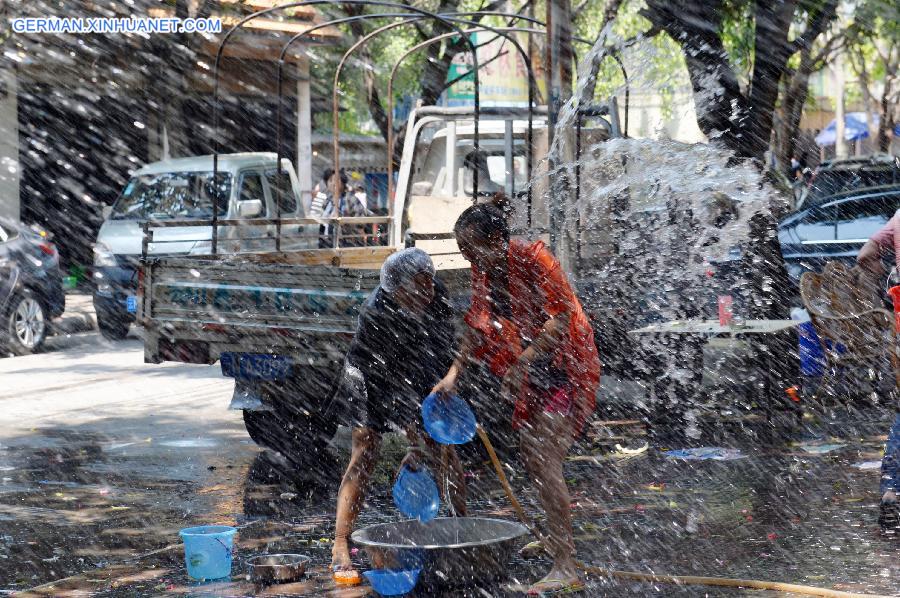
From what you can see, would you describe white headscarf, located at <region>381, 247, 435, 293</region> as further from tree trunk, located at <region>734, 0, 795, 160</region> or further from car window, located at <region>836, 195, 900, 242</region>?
car window, located at <region>836, 195, 900, 242</region>

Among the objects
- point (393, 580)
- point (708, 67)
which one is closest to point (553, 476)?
point (393, 580)

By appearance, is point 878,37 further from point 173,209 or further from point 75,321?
point 75,321

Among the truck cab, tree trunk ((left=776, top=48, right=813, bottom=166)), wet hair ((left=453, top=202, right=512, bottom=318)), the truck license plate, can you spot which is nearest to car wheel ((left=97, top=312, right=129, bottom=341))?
the truck cab

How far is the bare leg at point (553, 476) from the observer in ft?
17.3

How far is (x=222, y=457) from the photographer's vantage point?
8.80m

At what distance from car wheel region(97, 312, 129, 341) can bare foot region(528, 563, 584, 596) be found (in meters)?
11.4

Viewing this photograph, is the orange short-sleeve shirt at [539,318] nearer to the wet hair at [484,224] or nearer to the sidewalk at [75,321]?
the wet hair at [484,224]

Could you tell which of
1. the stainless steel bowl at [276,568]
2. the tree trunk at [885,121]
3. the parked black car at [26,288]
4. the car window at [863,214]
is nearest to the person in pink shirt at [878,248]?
the stainless steel bowl at [276,568]

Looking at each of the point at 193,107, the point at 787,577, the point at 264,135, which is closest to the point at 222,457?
the point at 787,577

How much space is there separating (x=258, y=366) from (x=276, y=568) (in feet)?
9.06

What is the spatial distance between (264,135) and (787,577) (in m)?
20.1

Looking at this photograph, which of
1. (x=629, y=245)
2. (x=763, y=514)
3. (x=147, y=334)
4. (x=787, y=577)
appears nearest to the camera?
(x=787, y=577)

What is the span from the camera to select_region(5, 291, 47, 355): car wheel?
47.6ft

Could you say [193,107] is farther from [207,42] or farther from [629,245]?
[629,245]
